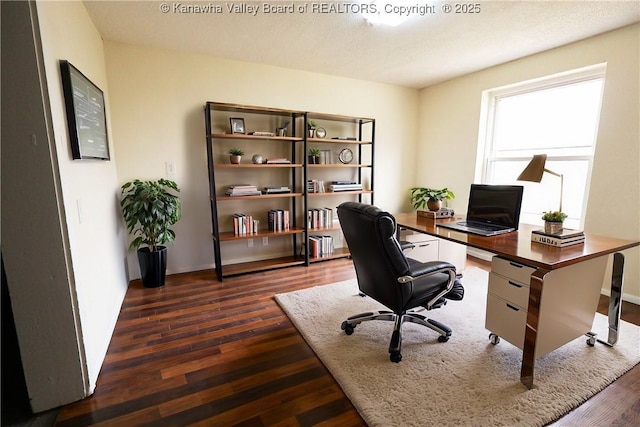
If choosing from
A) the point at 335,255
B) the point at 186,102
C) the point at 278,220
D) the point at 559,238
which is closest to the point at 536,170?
the point at 559,238

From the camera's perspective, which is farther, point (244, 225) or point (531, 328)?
point (244, 225)

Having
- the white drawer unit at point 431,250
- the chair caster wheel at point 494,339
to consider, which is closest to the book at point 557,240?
the chair caster wheel at point 494,339

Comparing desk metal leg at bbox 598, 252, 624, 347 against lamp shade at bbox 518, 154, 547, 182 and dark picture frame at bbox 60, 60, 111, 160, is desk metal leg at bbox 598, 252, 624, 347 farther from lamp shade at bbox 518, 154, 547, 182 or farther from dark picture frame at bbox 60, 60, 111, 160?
dark picture frame at bbox 60, 60, 111, 160

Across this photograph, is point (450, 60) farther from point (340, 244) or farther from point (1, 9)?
point (1, 9)

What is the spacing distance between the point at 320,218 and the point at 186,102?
1.94 meters

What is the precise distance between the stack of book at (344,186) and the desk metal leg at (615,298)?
8.19ft

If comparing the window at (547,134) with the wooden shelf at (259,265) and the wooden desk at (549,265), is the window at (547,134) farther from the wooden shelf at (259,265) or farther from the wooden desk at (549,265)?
the wooden shelf at (259,265)

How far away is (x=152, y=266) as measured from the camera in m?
2.90

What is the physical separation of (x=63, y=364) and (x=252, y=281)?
175 cm

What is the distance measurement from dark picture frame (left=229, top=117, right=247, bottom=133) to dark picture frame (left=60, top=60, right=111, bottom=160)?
1.18m

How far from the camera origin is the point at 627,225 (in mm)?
2619

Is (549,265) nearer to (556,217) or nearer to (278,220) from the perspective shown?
(556,217)

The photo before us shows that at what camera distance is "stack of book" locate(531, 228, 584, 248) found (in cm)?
176

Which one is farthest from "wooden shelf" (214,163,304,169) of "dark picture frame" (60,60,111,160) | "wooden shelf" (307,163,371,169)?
"dark picture frame" (60,60,111,160)
